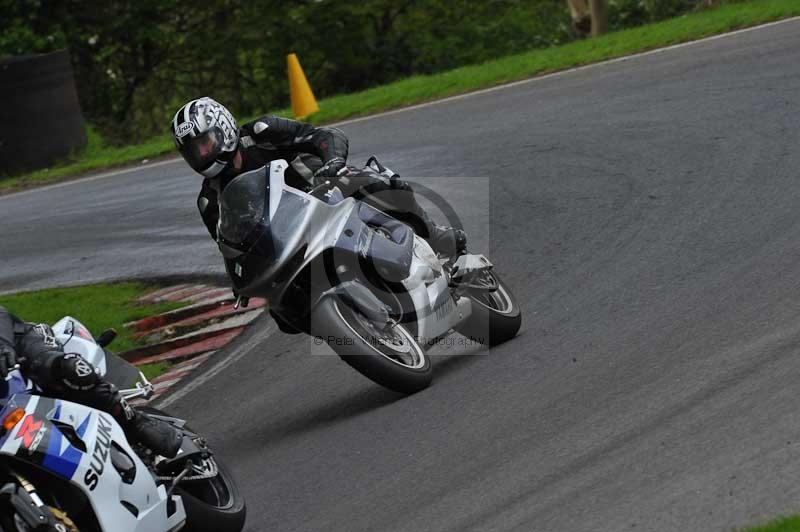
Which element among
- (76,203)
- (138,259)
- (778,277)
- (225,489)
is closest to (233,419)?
(225,489)

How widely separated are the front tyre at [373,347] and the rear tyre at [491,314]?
1.91ft

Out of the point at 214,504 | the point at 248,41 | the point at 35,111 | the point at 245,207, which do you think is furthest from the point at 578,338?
the point at 248,41

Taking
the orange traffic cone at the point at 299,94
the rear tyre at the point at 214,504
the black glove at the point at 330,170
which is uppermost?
the black glove at the point at 330,170

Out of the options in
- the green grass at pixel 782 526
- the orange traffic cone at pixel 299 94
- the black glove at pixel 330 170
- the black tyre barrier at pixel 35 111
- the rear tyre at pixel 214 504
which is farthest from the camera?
the black tyre barrier at pixel 35 111

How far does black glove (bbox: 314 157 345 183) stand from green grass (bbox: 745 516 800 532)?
11.6ft

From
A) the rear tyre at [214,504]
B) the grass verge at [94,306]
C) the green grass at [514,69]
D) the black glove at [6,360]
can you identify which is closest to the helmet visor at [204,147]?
the rear tyre at [214,504]

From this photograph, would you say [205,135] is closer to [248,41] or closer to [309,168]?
[309,168]

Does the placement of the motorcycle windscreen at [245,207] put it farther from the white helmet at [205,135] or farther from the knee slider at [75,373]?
the knee slider at [75,373]

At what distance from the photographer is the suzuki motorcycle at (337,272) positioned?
272 inches

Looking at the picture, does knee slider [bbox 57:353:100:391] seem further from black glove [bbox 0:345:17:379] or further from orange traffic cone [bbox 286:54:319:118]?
orange traffic cone [bbox 286:54:319:118]

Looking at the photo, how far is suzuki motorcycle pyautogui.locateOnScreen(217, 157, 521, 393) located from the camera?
690cm

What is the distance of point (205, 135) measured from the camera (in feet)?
23.6

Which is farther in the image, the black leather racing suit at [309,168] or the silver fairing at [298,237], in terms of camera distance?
the black leather racing suit at [309,168]

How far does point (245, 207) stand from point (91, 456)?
2.08 m
